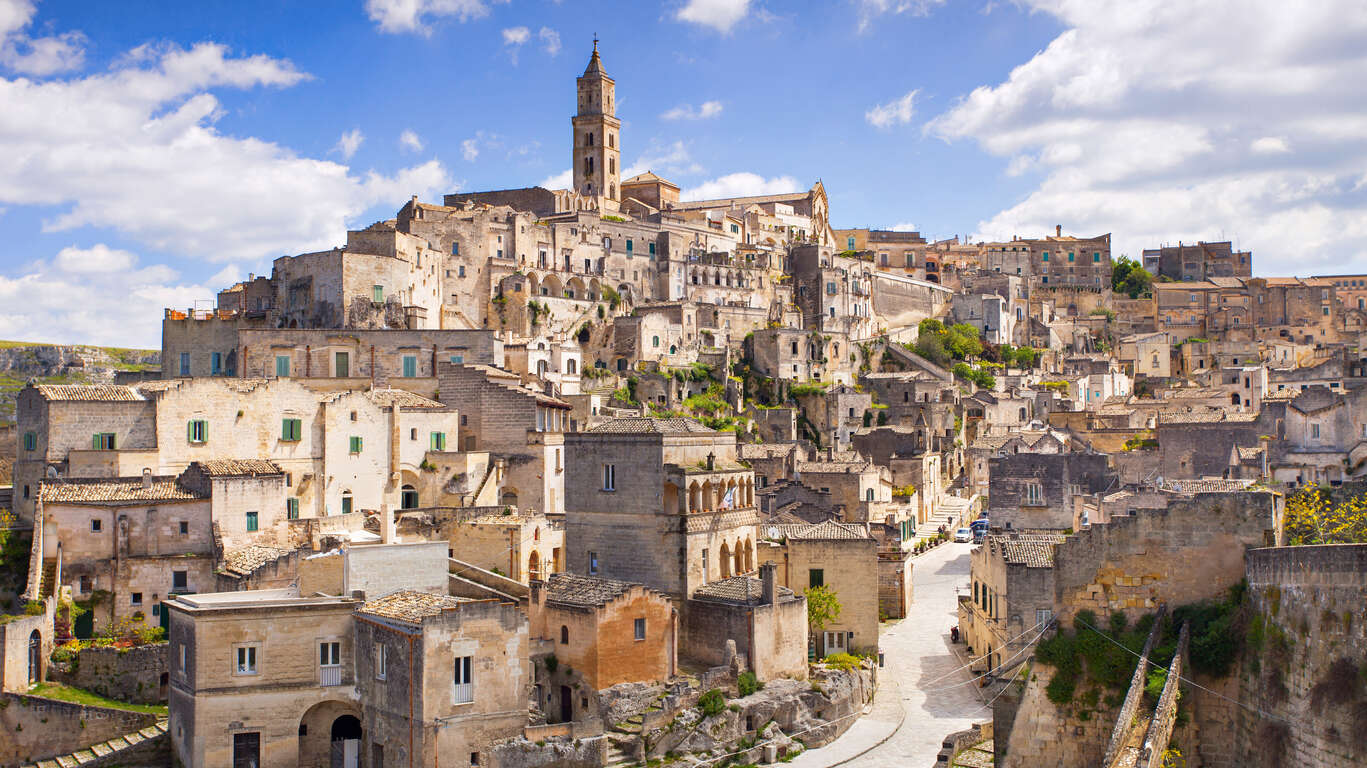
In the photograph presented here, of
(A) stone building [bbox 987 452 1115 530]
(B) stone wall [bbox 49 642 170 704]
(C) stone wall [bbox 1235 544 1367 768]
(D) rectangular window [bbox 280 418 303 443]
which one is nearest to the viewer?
(C) stone wall [bbox 1235 544 1367 768]

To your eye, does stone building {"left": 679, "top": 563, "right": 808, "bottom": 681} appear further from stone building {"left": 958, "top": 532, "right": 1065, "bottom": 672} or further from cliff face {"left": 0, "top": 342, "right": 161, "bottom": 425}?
cliff face {"left": 0, "top": 342, "right": 161, "bottom": 425}

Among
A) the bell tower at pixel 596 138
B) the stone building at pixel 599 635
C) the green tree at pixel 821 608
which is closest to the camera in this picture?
the stone building at pixel 599 635

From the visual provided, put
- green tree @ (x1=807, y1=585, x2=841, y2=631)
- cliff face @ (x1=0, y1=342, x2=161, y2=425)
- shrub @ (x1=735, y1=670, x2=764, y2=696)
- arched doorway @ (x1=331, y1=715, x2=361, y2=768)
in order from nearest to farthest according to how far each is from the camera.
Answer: arched doorway @ (x1=331, y1=715, x2=361, y2=768), shrub @ (x1=735, y1=670, x2=764, y2=696), green tree @ (x1=807, y1=585, x2=841, y2=631), cliff face @ (x1=0, y1=342, x2=161, y2=425)

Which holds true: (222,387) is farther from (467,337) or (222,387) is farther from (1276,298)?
(1276,298)

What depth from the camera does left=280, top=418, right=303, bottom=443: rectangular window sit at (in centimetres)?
4394

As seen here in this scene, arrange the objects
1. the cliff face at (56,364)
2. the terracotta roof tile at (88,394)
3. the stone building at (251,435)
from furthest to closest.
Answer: the cliff face at (56,364) → the terracotta roof tile at (88,394) → the stone building at (251,435)

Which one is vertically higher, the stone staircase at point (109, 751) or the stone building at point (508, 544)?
the stone building at point (508, 544)

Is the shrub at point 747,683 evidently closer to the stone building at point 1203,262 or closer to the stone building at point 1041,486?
the stone building at point 1041,486

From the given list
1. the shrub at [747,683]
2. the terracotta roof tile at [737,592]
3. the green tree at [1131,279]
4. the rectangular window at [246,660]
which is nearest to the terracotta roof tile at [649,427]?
the terracotta roof tile at [737,592]

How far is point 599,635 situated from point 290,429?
18.1m

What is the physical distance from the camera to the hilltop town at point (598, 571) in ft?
72.7

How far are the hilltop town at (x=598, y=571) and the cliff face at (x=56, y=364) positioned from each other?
807 cm

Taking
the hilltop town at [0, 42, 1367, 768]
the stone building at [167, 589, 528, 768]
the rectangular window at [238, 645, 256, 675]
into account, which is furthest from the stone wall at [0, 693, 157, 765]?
the rectangular window at [238, 645, 256, 675]

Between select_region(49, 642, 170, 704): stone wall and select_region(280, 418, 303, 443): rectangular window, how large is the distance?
11.0m
